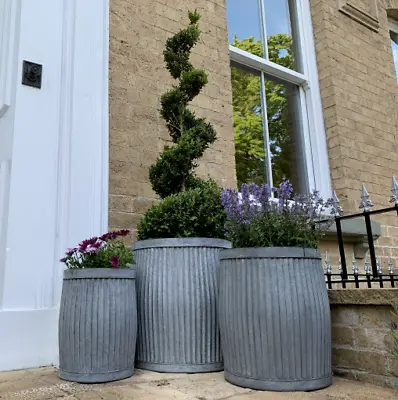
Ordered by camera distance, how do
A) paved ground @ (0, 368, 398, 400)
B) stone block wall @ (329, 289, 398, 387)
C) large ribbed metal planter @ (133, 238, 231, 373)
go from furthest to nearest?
large ribbed metal planter @ (133, 238, 231, 373) → stone block wall @ (329, 289, 398, 387) → paved ground @ (0, 368, 398, 400)

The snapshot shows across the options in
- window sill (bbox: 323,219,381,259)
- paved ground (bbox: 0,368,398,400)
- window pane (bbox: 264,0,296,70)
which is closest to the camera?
paved ground (bbox: 0,368,398,400)

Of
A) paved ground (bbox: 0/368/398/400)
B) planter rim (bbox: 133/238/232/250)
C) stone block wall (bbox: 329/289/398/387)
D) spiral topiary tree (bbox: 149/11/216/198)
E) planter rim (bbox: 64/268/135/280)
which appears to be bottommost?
paved ground (bbox: 0/368/398/400)

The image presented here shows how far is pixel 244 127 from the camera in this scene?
3855 millimetres

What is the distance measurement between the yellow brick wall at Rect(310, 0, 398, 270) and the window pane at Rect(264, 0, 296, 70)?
300 mm

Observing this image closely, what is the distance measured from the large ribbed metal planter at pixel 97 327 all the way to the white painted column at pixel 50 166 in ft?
1.21

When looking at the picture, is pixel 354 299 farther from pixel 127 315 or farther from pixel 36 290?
pixel 36 290

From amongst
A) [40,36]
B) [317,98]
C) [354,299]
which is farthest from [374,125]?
[40,36]

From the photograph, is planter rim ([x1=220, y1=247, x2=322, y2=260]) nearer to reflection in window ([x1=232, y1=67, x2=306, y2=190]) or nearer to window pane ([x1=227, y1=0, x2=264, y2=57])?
reflection in window ([x1=232, y1=67, x2=306, y2=190])

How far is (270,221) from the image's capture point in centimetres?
177

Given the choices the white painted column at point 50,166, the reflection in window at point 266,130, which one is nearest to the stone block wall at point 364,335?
the white painted column at point 50,166

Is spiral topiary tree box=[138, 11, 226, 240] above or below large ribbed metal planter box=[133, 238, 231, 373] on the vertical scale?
above

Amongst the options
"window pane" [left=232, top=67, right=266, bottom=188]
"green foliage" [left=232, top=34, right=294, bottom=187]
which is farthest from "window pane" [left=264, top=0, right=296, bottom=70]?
"window pane" [left=232, top=67, right=266, bottom=188]

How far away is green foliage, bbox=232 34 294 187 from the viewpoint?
380 cm

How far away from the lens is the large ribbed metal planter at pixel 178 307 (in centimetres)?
187
